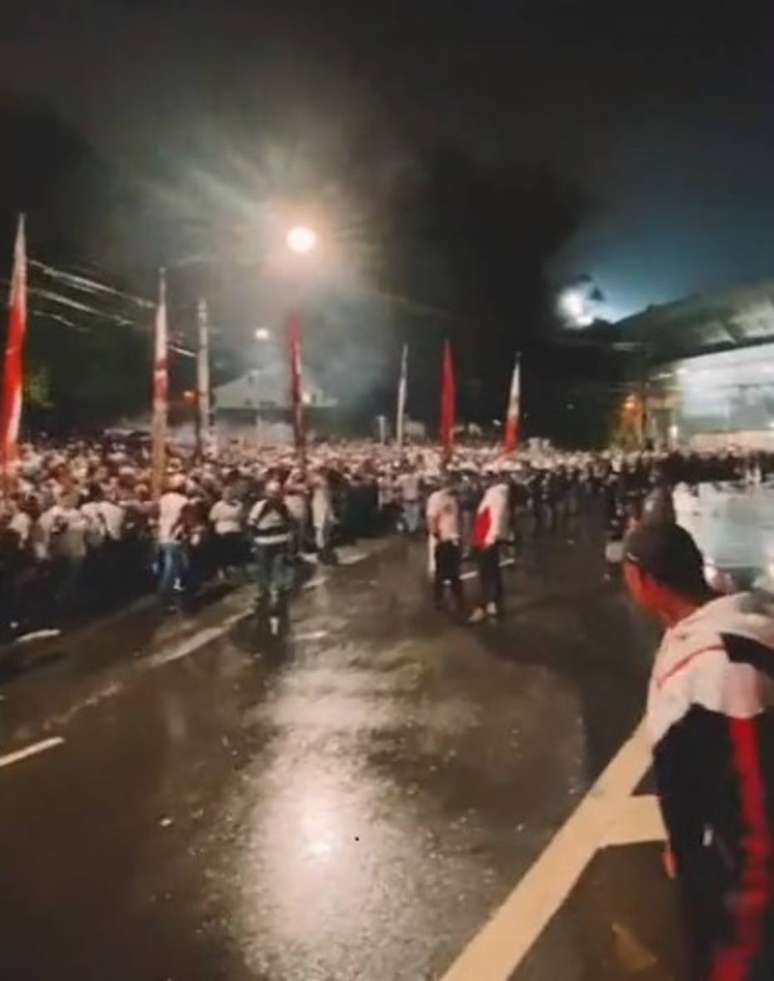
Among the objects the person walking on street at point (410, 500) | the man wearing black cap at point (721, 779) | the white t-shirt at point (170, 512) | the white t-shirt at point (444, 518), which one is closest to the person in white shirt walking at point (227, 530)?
the white t-shirt at point (170, 512)

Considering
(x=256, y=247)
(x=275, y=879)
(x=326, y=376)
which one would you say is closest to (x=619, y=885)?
(x=275, y=879)

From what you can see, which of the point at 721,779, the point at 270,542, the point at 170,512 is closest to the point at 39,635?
the point at 170,512

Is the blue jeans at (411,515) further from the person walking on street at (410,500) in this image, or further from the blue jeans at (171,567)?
the blue jeans at (171,567)

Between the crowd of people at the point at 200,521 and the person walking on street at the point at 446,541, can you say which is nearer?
the crowd of people at the point at 200,521

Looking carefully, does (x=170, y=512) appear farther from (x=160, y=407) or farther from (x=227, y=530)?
(x=227, y=530)

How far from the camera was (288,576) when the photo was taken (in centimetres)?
1902

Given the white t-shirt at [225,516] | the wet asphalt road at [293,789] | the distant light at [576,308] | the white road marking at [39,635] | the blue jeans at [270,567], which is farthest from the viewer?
Answer: the distant light at [576,308]

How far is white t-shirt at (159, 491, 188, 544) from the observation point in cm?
1778

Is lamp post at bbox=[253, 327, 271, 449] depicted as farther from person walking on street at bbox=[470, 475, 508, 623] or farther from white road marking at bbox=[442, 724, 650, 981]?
white road marking at bbox=[442, 724, 650, 981]

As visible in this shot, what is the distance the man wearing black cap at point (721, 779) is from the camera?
8.89ft

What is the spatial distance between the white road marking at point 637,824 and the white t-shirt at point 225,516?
526 inches

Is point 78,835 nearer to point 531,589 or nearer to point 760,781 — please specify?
→ point 760,781

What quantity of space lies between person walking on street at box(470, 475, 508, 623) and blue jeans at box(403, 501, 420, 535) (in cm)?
1398

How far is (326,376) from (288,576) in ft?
124
